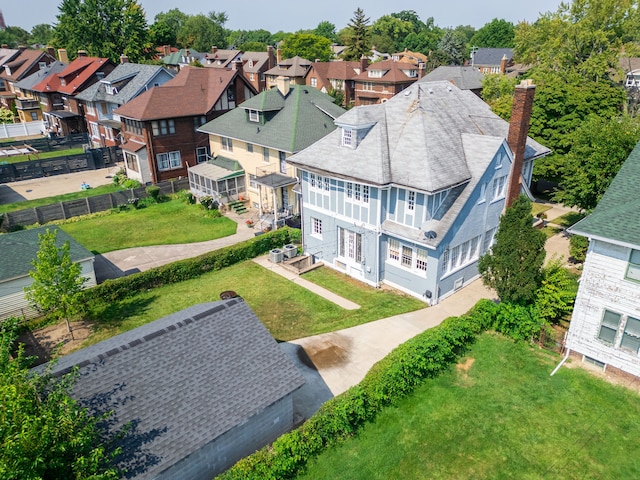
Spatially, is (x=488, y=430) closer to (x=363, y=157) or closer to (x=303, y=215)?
(x=363, y=157)

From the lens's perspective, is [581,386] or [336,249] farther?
[336,249]

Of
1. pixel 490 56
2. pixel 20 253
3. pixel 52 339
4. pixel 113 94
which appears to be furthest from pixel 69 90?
pixel 490 56

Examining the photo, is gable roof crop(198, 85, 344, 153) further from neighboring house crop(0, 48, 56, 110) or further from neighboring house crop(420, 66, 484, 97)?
neighboring house crop(0, 48, 56, 110)

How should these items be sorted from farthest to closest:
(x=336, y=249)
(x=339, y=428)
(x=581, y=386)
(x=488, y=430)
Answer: (x=336, y=249) < (x=581, y=386) < (x=488, y=430) < (x=339, y=428)

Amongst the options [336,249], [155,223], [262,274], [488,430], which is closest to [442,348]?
[488,430]

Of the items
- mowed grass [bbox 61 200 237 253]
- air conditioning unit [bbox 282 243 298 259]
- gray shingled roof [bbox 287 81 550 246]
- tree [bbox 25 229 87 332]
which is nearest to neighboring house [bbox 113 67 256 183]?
mowed grass [bbox 61 200 237 253]

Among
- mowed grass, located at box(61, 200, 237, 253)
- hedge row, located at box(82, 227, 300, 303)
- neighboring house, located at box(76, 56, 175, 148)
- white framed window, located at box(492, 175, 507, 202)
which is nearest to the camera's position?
hedge row, located at box(82, 227, 300, 303)

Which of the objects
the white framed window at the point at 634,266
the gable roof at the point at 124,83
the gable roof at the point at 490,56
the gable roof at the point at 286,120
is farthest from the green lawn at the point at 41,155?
the gable roof at the point at 490,56
